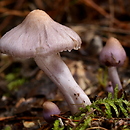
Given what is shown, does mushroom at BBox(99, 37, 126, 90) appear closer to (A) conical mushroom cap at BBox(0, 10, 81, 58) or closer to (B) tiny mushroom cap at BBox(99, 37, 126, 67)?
(B) tiny mushroom cap at BBox(99, 37, 126, 67)

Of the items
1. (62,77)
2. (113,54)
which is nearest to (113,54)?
(113,54)

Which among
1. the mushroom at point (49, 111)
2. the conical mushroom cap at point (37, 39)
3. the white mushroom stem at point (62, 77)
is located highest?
the conical mushroom cap at point (37, 39)

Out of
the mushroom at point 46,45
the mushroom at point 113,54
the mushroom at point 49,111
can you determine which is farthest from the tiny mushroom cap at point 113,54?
the mushroom at point 49,111

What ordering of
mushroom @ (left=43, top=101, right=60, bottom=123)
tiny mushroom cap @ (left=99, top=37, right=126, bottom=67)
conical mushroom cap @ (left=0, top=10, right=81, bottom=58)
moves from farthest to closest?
tiny mushroom cap @ (left=99, top=37, right=126, bottom=67) < mushroom @ (left=43, top=101, right=60, bottom=123) < conical mushroom cap @ (left=0, top=10, right=81, bottom=58)

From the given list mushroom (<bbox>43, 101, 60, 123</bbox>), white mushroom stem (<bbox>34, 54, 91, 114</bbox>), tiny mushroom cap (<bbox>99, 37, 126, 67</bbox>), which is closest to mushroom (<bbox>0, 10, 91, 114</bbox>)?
white mushroom stem (<bbox>34, 54, 91, 114</bbox>)

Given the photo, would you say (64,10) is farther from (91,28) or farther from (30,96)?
(30,96)

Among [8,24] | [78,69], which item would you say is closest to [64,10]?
[8,24]

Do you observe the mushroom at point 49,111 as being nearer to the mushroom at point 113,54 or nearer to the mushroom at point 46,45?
the mushroom at point 46,45
